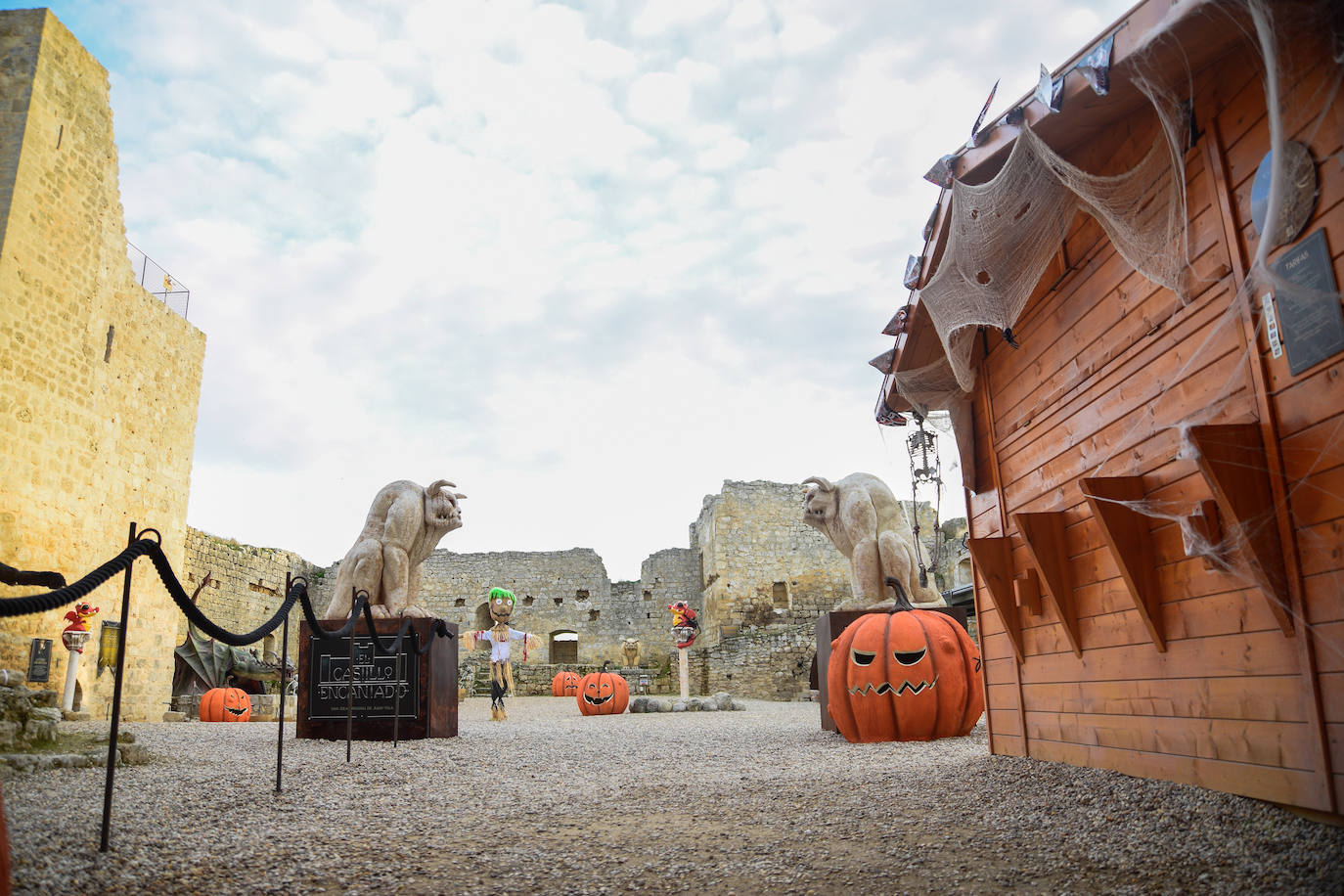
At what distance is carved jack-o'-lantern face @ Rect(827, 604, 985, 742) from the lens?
630 centimetres

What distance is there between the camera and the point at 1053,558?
13.5ft

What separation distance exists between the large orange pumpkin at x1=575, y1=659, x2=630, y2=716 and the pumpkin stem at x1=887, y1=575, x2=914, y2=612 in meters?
6.39

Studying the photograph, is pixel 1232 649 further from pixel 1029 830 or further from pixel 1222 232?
pixel 1222 232

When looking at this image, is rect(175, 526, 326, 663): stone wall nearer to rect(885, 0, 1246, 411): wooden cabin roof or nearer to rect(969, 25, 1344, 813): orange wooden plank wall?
rect(969, 25, 1344, 813): orange wooden plank wall

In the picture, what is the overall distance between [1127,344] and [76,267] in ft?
42.2

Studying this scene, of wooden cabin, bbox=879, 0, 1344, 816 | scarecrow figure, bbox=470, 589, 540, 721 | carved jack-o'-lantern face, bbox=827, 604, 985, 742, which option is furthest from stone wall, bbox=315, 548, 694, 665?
wooden cabin, bbox=879, 0, 1344, 816

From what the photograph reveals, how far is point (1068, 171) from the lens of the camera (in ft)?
11.2

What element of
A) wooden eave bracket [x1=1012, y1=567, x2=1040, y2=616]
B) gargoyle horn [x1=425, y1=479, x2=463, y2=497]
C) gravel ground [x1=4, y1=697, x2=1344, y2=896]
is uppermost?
gargoyle horn [x1=425, y1=479, x2=463, y2=497]

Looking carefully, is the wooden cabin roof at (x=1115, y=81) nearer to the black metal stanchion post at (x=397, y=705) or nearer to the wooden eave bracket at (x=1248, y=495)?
the wooden eave bracket at (x=1248, y=495)

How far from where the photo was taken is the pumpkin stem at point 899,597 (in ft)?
23.8

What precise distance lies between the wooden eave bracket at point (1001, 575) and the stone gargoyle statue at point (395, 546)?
18.1 feet

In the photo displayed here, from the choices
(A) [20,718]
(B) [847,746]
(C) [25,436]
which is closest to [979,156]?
(B) [847,746]

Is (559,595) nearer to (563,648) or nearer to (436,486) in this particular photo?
(563,648)

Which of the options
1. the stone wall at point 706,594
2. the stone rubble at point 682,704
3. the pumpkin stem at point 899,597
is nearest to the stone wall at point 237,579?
the stone wall at point 706,594
